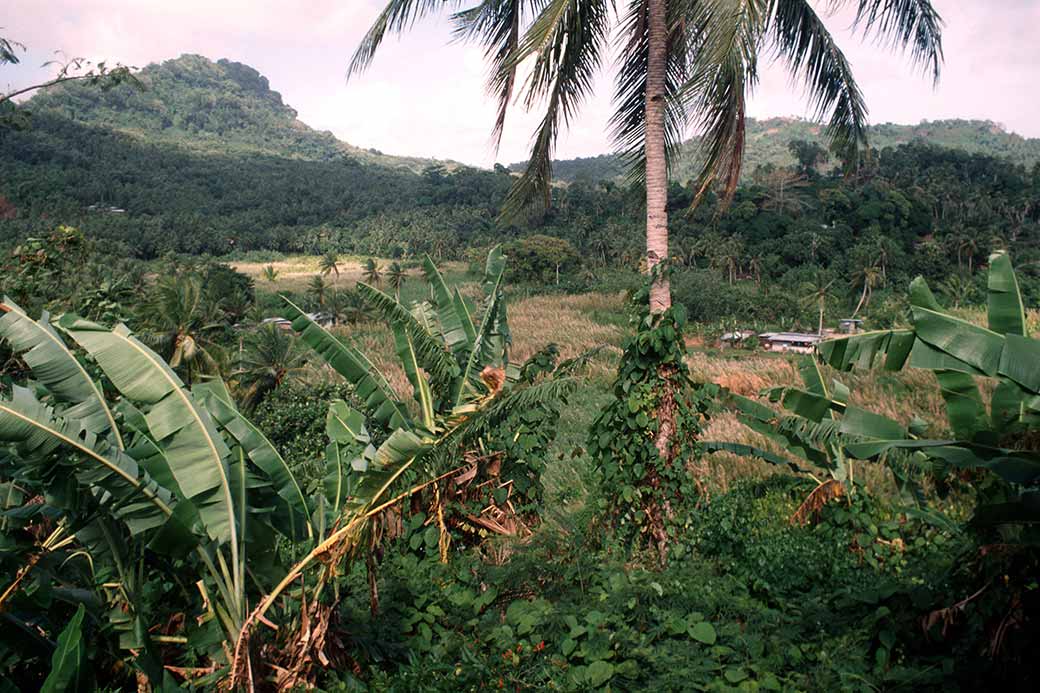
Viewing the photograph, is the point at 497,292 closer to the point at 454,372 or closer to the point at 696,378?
the point at 454,372

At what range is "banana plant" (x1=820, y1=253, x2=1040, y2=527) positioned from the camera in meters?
2.28

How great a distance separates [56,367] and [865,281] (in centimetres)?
4106

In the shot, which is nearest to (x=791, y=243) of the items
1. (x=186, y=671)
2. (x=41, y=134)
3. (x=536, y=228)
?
(x=536, y=228)

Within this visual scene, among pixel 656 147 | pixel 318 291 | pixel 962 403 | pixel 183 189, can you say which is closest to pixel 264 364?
pixel 656 147

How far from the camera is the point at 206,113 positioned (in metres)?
134

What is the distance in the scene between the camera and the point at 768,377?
11.7 metres

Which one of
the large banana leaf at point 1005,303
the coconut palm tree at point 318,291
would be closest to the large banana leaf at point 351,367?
the large banana leaf at point 1005,303

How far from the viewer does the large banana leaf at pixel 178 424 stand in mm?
2852

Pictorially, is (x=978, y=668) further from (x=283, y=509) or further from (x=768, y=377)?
(x=768, y=377)

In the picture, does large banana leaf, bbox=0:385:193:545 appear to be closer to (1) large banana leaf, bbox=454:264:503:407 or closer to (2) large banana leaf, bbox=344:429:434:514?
(2) large banana leaf, bbox=344:429:434:514

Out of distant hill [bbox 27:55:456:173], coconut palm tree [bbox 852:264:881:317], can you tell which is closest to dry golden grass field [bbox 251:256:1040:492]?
coconut palm tree [bbox 852:264:881:317]

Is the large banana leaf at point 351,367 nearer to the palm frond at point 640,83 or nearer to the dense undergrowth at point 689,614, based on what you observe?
the dense undergrowth at point 689,614

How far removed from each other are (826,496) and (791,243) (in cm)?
4661

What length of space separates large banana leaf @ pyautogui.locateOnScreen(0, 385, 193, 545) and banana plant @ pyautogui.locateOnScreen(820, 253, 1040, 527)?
2.98 metres
